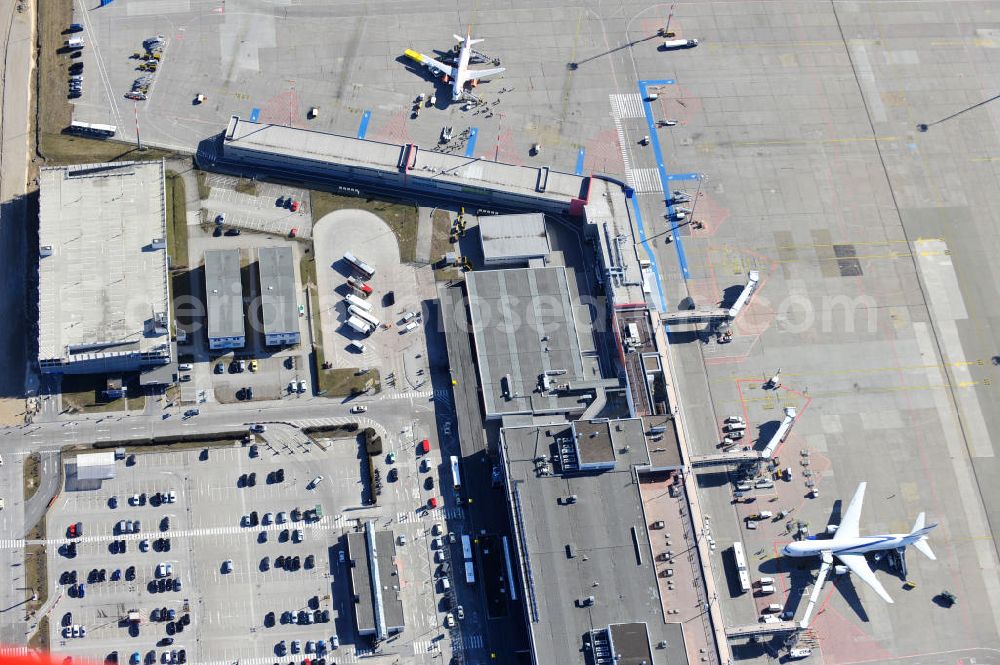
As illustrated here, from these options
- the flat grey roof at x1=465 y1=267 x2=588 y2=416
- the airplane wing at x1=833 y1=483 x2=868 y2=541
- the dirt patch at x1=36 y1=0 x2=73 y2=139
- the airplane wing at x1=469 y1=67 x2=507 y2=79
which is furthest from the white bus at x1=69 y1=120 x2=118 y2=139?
the airplane wing at x1=833 y1=483 x2=868 y2=541

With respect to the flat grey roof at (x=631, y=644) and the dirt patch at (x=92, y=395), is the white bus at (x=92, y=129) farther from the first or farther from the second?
the flat grey roof at (x=631, y=644)

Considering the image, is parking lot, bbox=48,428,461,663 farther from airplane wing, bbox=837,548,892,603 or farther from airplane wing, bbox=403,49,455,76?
airplane wing, bbox=403,49,455,76

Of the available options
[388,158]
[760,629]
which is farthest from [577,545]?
[388,158]

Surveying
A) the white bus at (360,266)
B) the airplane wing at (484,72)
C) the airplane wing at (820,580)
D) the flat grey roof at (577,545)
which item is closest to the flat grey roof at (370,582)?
the flat grey roof at (577,545)

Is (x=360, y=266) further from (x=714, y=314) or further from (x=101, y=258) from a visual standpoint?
(x=714, y=314)

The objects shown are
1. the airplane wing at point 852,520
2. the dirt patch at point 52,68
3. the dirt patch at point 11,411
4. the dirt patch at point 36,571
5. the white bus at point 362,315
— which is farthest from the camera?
the dirt patch at point 52,68
